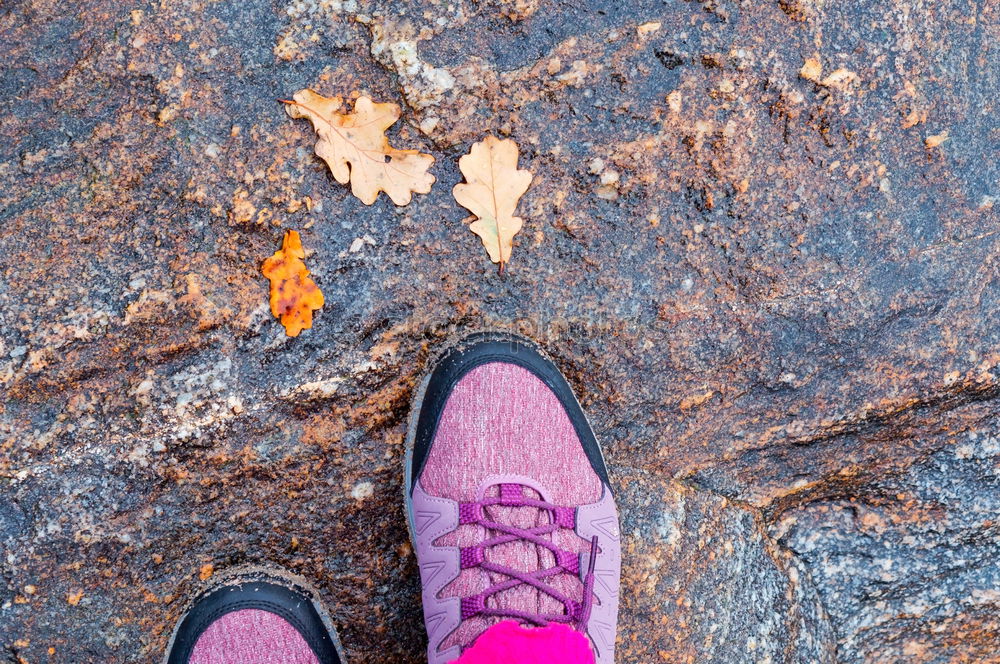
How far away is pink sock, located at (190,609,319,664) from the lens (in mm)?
1849

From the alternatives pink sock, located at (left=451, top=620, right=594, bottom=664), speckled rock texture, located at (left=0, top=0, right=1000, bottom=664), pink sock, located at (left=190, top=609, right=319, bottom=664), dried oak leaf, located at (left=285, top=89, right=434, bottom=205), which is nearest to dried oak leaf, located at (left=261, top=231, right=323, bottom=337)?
speckled rock texture, located at (left=0, top=0, right=1000, bottom=664)

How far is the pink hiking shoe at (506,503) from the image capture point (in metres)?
1.85

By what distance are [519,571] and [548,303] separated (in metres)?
0.67

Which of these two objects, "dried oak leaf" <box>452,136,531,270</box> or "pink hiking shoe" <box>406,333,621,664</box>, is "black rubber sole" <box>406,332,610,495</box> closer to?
"pink hiking shoe" <box>406,333,621,664</box>

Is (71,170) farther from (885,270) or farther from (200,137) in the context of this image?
(885,270)

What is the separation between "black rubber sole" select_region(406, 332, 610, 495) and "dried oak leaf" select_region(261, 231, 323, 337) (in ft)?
1.09

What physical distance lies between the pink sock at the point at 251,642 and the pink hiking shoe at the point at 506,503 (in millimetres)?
345

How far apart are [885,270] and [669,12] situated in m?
0.86

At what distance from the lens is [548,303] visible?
1.86 meters

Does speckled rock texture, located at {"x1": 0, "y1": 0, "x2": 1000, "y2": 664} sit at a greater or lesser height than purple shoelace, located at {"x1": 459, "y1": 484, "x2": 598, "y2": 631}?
greater

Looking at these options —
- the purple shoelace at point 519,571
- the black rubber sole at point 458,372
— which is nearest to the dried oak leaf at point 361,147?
the black rubber sole at point 458,372

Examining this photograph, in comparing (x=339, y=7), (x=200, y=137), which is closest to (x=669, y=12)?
(x=339, y=7)

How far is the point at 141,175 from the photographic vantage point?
5.76 feet

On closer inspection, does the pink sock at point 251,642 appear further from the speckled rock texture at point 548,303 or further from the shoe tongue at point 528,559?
the shoe tongue at point 528,559
